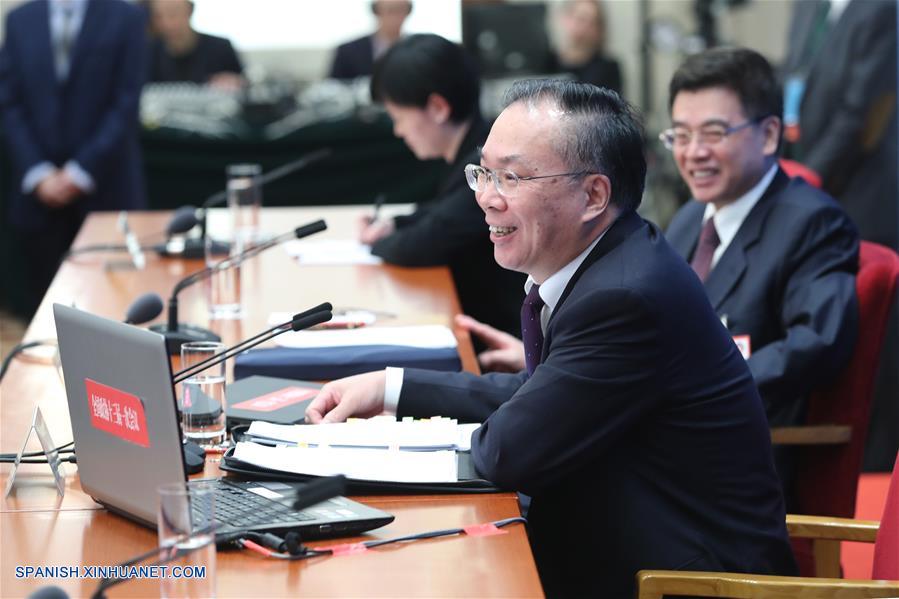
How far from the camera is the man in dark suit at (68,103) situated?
16.0ft

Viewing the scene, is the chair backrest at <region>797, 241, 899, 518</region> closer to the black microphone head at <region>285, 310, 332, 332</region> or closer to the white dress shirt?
the white dress shirt

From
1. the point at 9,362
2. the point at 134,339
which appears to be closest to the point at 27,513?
the point at 134,339

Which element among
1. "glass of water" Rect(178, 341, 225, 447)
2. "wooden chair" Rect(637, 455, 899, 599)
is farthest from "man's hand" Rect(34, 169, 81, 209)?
"wooden chair" Rect(637, 455, 899, 599)

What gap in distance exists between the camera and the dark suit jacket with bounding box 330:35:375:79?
6.41 m

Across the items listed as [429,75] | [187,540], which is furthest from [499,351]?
[187,540]

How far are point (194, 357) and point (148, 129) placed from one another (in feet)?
14.1

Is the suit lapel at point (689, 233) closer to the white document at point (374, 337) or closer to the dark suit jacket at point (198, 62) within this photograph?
the white document at point (374, 337)

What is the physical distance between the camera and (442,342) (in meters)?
2.33

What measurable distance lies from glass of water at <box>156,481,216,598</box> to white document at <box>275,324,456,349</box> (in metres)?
0.98

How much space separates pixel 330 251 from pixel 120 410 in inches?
78.9

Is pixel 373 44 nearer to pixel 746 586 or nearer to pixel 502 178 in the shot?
pixel 502 178

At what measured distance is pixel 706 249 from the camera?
2.69 meters

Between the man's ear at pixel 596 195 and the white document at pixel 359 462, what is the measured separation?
40 cm

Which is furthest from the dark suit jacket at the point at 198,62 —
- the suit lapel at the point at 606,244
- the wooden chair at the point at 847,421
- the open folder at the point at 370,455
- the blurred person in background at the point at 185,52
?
the suit lapel at the point at 606,244
